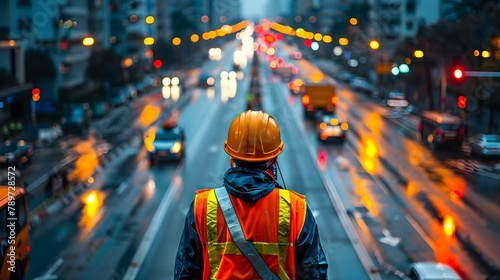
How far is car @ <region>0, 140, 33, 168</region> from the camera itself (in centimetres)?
3607

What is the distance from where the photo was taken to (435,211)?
26844 mm

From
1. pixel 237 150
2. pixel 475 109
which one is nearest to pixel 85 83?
pixel 475 109

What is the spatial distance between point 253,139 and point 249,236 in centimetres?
60

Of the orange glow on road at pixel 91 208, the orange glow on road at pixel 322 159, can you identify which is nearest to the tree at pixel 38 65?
the orange glow on road at pixel 322 159

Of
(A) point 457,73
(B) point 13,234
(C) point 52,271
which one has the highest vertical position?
(A) point 457,73

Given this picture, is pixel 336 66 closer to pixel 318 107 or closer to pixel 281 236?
pixel 318 107

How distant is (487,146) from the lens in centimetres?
3538

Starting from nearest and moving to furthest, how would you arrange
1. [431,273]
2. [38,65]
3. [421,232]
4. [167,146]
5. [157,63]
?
1. [431,273]
2. [421,232]
3. [167,146]
4. [38,65]
5. [157,63]

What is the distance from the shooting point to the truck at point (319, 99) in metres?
55.9

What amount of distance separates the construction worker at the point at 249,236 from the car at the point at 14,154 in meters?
32.8

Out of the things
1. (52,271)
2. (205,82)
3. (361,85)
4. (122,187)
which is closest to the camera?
(52,271)

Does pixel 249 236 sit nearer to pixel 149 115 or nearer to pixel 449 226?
pixel 449 226

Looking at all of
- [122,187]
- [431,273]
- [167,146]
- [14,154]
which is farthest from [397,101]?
[431,273]

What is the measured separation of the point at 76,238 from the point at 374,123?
32.8 metres
